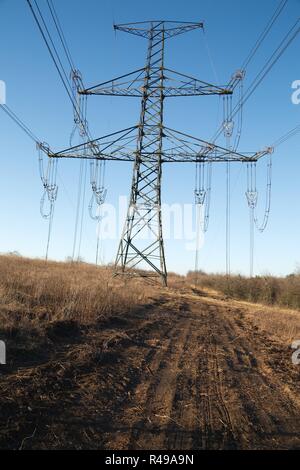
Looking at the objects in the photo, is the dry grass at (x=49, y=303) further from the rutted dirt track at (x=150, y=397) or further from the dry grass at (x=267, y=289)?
the dry grass at (x=267, y=289)

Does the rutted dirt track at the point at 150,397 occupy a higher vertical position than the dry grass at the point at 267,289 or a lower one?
lower

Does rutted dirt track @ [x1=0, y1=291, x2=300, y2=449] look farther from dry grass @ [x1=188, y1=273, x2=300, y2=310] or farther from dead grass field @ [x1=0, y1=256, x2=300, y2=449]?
dry grass @ [x1=188, y1=273, x2=300, y2=310]

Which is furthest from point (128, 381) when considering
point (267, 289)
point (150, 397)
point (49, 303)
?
point (267, 289)

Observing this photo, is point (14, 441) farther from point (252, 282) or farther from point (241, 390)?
point (252, 282)

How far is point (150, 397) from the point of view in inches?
208

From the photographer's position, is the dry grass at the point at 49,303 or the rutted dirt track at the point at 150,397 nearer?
the rutted dirt track at the point at 150,397

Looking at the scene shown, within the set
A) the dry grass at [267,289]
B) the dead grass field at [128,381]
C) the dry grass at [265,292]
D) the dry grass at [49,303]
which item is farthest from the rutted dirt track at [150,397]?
the dry grass at [267,289]

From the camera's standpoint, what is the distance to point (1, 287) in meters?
9.59

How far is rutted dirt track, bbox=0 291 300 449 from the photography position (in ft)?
13.1

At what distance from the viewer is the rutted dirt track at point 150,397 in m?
3.99

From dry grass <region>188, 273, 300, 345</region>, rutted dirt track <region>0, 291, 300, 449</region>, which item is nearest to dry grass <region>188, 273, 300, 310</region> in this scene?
dry grass <region>188, 273, 300, 345</region>
